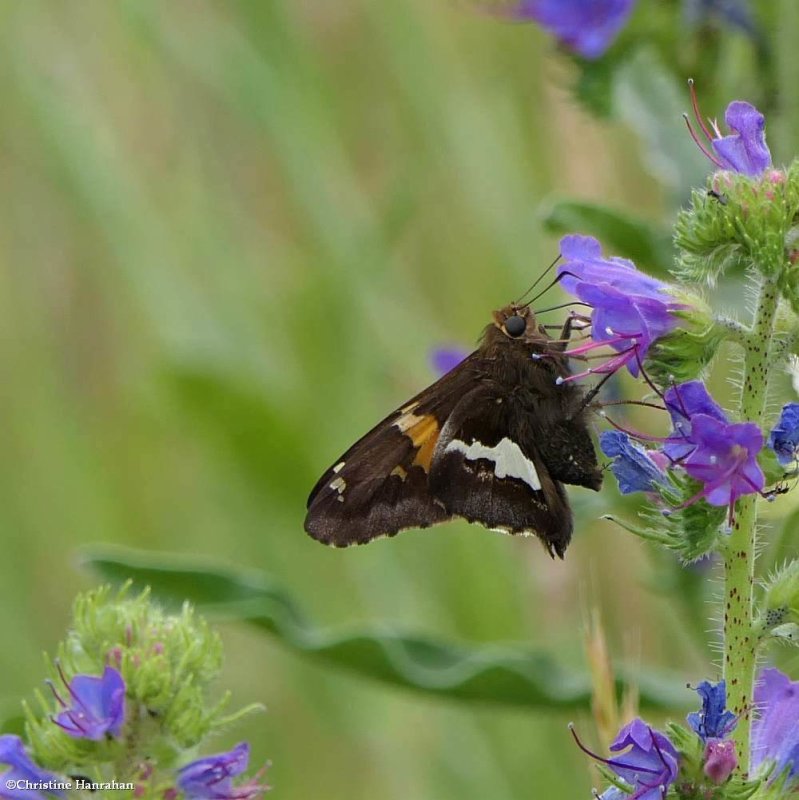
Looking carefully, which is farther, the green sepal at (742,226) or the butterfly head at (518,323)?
the butterfly head at (518,323)

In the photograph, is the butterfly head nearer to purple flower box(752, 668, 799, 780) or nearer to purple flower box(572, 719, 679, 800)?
purple flower box(752, 668, 799, 780)

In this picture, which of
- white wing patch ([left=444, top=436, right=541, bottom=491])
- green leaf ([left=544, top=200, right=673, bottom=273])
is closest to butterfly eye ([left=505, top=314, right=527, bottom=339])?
white wing patch ([left=444, top=436, right=541, bottom=491])

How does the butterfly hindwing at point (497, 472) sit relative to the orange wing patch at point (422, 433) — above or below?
below

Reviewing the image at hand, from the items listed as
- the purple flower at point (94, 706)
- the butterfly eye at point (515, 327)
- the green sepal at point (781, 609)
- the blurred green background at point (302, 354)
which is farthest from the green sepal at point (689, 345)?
the blurred green background at point (302, 354)

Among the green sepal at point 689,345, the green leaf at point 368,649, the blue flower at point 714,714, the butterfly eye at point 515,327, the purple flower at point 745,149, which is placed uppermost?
the purple flower at point 745,149

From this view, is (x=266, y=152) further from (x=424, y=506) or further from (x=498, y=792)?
(x=424, y=506)

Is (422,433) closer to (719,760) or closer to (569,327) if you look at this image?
(569,327)

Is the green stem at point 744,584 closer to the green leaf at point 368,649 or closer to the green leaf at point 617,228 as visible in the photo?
the green leaf at point 368,649
